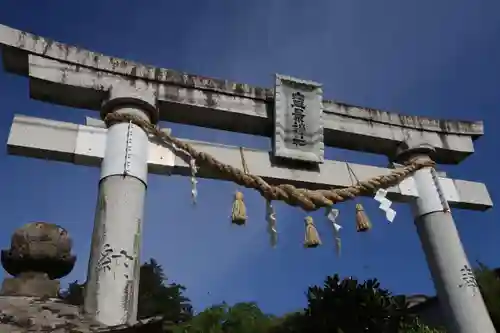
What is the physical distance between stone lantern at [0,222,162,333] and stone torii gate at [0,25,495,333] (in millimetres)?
2183

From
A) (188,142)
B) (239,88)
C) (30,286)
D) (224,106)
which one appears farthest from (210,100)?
(30,286)

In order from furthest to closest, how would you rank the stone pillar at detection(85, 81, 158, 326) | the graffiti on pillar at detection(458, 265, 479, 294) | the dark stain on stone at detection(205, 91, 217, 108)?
1. the dark stain on stone at detection(205, 91, 217, 108)
2. the graffiti on pillar at detection(458, 265, 479, 294)
3. the stone pillar at detection(85, 81, 158, 326)

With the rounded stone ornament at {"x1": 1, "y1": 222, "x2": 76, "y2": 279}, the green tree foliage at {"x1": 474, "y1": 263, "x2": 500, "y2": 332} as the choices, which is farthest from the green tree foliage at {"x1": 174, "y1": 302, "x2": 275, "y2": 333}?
the rounded stone ornament at {"x1": 1, "y1": 222, "x2": 76, "y2": 279}

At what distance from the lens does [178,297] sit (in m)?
14.7

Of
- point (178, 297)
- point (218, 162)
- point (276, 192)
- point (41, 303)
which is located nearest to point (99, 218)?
point (218, 162)

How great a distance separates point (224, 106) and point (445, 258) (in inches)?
146

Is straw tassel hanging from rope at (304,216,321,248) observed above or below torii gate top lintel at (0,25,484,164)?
below

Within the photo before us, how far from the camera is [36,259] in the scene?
3.14m

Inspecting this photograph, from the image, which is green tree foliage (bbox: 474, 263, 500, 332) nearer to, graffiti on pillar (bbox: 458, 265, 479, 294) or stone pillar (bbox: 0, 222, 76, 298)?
graffiti on pillar (bbox: 458, 265, 479, 294)

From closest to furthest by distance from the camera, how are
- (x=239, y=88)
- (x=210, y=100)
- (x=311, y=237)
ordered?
1. (x=311, y=237)
2. (x=210, y=100)
3. (x=239, y=88)

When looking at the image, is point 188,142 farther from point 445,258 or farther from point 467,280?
point 467,280

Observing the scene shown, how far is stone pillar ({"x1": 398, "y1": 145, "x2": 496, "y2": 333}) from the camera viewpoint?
7008 mm

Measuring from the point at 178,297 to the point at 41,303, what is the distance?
1214cm

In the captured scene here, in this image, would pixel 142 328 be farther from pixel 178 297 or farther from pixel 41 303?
pixel 178 297
